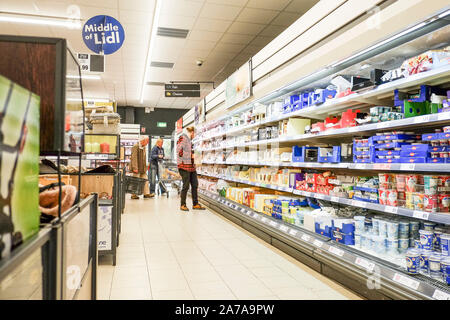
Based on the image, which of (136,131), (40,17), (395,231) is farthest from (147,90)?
(395,231)

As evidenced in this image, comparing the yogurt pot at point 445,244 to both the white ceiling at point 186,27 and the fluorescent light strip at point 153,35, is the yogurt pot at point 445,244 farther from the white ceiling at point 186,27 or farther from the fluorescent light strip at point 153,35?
the fluorescent light strip at point 153,35

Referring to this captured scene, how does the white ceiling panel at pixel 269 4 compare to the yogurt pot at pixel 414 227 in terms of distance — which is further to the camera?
the white ceiling panel at pixel 269 4

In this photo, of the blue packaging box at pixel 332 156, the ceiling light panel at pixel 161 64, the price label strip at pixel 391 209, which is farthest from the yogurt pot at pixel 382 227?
the ceiling light panel at pixel 161 64

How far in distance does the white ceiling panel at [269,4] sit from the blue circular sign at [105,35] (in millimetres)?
2222

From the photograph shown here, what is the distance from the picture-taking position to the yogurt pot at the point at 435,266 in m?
2.17

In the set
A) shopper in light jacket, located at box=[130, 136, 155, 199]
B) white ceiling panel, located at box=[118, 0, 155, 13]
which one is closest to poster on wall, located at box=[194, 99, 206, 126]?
shopper in light jacket, located at box=[130, 136, 155, 199]

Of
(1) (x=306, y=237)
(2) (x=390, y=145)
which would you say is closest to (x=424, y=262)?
(2) (x=390, y=145)

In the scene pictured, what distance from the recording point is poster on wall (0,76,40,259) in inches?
33.4

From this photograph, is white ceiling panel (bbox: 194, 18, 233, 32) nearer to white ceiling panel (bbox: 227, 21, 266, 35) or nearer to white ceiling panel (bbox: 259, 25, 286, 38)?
white ceiling panel (bbox: 227, 21, 266, 35)

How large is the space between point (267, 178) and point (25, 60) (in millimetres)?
4015

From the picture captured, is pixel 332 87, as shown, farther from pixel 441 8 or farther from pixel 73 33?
pixel 73 33

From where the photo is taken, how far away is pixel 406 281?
223cm

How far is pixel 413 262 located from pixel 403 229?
0.44 metres
